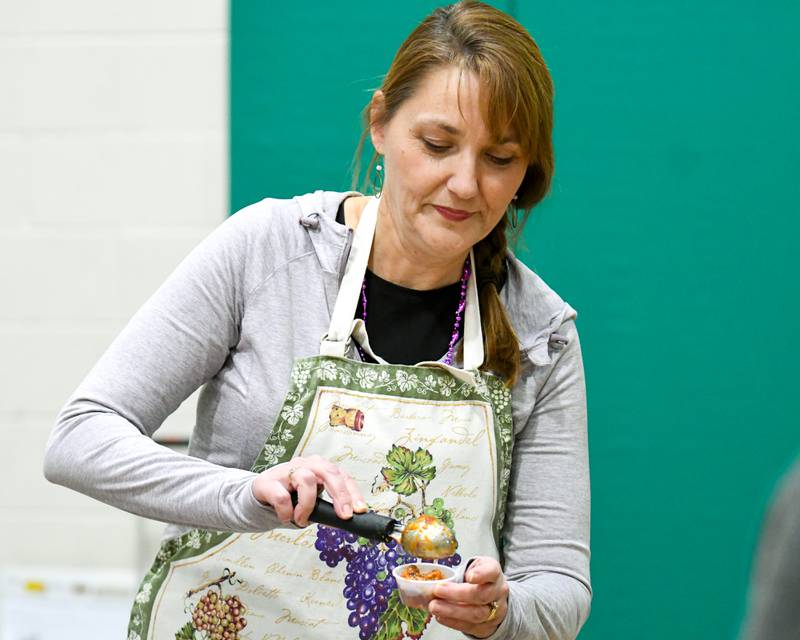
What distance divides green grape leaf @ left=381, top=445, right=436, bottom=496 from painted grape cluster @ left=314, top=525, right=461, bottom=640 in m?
0.07

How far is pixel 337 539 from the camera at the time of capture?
1.41 m

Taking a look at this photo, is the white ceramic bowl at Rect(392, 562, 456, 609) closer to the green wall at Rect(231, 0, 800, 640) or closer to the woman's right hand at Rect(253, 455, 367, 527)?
the woman's right hand at Rect(253, 455, 367, 527)

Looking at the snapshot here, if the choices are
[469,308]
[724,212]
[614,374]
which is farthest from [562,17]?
[469,308]

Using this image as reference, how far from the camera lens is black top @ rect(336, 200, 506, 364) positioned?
57.4 inches

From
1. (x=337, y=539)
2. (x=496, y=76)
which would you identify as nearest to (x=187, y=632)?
(x=337, y=539)

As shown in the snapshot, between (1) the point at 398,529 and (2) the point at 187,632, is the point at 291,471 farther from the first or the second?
(2) the point at 187,632

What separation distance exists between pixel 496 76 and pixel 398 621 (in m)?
0.68

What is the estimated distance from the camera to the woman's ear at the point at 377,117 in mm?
1447

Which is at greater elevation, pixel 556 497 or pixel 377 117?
pixel 377 117

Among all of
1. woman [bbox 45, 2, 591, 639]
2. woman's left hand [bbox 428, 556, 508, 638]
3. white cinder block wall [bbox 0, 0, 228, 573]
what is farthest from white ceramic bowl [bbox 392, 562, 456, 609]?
white cinder block wall [bbox 0, 0, 228, 573]

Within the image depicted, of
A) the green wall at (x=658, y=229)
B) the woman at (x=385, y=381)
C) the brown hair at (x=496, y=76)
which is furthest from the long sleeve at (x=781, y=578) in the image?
the green wall at (x=658, y=229)

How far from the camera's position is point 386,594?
1.40m

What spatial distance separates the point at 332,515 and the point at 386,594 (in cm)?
27

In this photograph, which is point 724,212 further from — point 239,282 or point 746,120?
point 239,282
